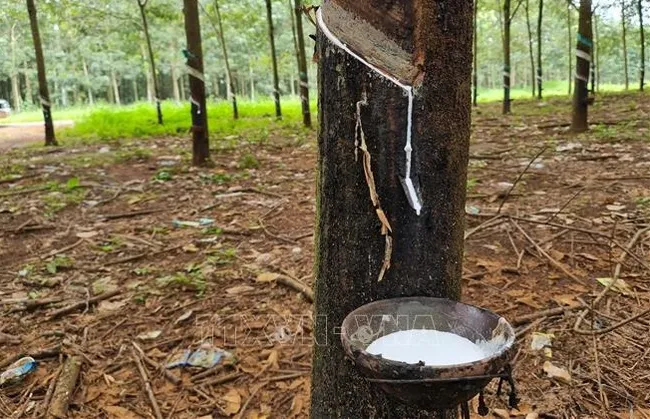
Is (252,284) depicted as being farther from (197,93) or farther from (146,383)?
(197,93)

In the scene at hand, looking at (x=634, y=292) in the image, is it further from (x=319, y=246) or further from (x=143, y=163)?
(x=143, y=163)

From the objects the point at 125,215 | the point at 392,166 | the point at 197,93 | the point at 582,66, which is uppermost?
the point at 582,66

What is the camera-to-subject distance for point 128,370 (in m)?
2.31

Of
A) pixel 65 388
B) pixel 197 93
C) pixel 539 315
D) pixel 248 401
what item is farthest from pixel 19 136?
pixel 539 315

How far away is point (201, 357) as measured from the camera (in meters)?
2.37

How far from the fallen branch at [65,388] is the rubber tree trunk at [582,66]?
7.29 metres

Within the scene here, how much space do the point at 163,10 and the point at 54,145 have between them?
5096mm

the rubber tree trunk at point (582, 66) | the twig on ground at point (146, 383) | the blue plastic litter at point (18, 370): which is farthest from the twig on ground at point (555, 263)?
the rubber tree trunk at point (582, 66)

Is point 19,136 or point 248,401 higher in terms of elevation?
point 19,136

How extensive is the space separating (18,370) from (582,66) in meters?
7.66

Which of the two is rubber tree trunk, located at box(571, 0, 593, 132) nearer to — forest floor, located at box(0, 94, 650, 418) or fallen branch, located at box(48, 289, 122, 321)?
forest floor, located at box(0, 94, 650, 418)

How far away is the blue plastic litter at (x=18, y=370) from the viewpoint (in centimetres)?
221

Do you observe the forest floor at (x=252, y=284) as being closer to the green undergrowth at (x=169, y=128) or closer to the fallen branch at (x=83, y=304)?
the fallen branch at (x=83, y=304)

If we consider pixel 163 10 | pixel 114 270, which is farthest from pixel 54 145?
pixel 114 270
